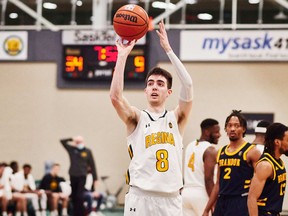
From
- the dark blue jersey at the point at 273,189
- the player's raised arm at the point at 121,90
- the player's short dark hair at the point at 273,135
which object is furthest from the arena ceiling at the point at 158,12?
the player's raised arm at the point at 121,90

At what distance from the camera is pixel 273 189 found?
20.2 ft

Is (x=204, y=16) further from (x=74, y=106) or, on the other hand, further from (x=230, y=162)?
(x=230, y=162)

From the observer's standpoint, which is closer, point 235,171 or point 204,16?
point 235,171

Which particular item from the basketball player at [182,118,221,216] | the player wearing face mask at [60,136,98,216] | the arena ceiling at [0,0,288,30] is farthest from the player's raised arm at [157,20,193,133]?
the arena ceiling at [0,0,288,30]

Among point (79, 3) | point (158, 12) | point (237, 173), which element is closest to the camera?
point (237, 173)

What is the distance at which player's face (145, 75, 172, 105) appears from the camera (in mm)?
5797

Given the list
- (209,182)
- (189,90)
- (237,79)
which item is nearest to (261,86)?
(237,79)

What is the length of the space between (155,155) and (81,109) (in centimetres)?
1066

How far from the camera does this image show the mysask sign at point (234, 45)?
15.3 metres

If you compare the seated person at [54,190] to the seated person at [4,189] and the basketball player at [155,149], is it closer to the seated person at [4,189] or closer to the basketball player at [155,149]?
the seated person at [4,189]

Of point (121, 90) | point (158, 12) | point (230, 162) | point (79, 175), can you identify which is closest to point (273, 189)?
point (230, 162)

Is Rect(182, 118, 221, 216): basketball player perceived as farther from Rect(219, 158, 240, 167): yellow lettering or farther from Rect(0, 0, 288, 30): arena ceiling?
Rect(0, 0, 288, 30): arena ceiling

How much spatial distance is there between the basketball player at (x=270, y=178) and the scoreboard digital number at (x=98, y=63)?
8884mm

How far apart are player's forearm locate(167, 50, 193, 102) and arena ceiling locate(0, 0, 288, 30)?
33.2 feet
